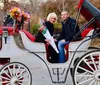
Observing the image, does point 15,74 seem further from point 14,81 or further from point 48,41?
point 48,41

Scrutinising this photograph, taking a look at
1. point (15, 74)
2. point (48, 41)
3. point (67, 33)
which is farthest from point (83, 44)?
point (15, 74)

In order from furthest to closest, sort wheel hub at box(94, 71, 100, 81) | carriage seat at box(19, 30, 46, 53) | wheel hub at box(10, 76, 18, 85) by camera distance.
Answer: carriage seat at box(19, 30, 46, 53), wheel hub at box(10, 76, 18, 85), wheel hub at box(94, 71, 100, 81)

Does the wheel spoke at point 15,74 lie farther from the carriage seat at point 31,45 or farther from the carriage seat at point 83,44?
the carriage seat at point 83,44

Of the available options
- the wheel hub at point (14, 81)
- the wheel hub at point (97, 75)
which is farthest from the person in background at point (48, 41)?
the wheel hub at point (97, 75)

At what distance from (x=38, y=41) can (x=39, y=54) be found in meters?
0.24

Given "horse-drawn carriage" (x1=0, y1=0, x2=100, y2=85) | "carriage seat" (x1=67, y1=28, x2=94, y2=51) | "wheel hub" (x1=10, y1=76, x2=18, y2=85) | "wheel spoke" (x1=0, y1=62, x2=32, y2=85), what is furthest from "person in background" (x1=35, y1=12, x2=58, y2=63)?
"wheel hub" (x1=10, y1=76, x2=18, y2=85)

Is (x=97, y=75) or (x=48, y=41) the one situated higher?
(x=48, y=41)

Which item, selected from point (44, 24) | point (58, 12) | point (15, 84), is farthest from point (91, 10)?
point (58, 12)

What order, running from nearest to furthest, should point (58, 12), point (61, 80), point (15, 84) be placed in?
1. point (15, 84)
2. point (61, 80)
3. point (58, 12)

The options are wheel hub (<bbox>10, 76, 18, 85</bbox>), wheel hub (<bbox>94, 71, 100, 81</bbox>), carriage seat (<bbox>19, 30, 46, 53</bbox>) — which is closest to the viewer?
wheel hub (<bbox>94, 71, 100, 81</bbox>)

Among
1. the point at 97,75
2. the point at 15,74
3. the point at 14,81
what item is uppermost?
the point at 15,74

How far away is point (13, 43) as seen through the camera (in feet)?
21.5

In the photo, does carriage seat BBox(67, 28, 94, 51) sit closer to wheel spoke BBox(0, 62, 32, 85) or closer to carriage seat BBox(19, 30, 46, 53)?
carriage seat BBox(19, 30, 46, 53)

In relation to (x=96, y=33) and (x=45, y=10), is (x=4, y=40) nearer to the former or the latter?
A: (x=96, y=33)
